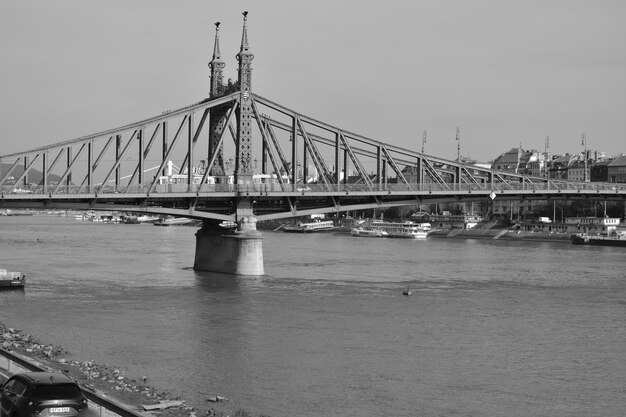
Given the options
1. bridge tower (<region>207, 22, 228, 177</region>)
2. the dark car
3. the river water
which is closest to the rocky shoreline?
the river water

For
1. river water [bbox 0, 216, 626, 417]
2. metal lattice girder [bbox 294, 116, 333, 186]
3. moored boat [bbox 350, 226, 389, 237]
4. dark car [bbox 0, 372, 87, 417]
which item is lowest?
river water [bbox 0, 216, 626, 417]

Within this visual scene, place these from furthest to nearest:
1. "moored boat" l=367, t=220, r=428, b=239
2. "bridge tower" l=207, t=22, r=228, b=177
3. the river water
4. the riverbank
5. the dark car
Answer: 1. "moored boat" l=367, t=220, r=428, b=239
2. the riverbank
3. "bridge tower" l=207, t=22, r=228, b=177
4. the river water
5. the dark car

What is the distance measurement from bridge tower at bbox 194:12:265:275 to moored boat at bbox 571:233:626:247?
81.3m

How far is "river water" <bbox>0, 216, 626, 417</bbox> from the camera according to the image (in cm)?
3450

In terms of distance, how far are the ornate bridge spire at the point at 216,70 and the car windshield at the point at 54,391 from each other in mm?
64103

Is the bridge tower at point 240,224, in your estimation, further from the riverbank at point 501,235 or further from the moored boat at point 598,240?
the riverbank at point 501,235

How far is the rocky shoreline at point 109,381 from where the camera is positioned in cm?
2841

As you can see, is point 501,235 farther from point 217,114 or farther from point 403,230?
point 217,114

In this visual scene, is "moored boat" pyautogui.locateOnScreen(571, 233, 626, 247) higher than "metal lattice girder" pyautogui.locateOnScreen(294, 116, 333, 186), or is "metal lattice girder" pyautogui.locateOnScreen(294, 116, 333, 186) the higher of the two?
"metal lattice girder" pyautogui.locateOnScreen(294, 116, 333, 186)

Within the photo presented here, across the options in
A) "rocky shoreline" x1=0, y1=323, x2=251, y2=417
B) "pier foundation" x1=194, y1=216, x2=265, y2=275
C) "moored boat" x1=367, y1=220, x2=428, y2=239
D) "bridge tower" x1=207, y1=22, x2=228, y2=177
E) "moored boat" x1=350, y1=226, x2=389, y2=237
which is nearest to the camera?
"rocky shoreline" x1=0, y1=323, x2=251, y2=417

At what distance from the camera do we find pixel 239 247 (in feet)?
241

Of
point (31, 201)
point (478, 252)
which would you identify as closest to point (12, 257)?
point (31, 201)

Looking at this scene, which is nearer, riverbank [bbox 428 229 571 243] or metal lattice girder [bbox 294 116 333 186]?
metal lattice girder [bbox 294 116 333 186]

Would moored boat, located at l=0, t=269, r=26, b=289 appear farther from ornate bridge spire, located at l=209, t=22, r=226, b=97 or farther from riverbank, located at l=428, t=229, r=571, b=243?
riverbank, located at l=428, t=229, r=571, b=243
